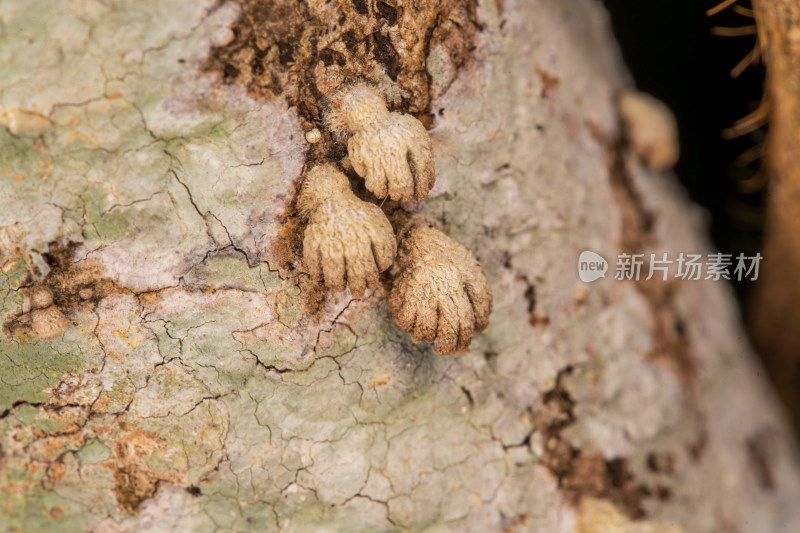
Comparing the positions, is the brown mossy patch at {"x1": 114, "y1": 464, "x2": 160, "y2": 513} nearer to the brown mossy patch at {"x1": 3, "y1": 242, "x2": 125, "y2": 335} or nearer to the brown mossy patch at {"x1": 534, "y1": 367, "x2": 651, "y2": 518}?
the brown mossy patch at {"x1": 3, "y1": 242, "x2": 125, "y2": 335}

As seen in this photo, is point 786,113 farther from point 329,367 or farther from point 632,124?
point 329,367

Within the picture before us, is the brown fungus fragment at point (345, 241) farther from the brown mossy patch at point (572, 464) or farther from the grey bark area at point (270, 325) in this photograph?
the brown mossy patch at point (572, 464)

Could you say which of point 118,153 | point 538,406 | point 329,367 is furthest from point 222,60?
point 538,406

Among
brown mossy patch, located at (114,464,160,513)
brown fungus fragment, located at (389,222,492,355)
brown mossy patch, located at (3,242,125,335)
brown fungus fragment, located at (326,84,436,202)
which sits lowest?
brown mossy patch, located at (114,464,160,513)

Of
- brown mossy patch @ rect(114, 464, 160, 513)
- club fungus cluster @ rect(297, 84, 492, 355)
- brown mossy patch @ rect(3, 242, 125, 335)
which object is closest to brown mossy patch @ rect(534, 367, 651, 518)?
club fungus cluster @ rect(297, 84, 492, 355)

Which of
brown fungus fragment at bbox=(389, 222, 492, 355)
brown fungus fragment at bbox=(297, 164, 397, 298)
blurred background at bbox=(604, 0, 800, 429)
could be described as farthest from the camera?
blurred background at bbox=(604, 0, 800, 429)

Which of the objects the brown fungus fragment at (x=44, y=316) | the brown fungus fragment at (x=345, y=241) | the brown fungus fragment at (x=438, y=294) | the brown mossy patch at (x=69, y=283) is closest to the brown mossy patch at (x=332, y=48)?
the brown fungus fragment at (x=345, y=241)
